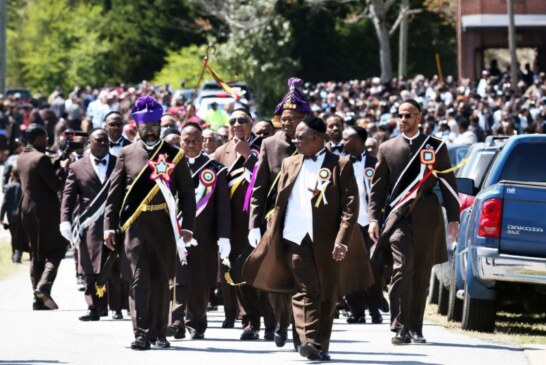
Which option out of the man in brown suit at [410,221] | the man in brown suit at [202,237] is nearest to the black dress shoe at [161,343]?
the man in brown suit at [202,237]

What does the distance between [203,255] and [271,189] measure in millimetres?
1786

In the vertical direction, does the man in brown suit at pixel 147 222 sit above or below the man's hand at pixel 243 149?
below

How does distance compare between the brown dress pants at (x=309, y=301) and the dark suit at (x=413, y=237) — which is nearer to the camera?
the brown dress pants at (x=309, y=301)

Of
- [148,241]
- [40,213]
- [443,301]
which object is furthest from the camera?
[40,213]

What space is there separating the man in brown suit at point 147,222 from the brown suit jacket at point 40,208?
4219mm

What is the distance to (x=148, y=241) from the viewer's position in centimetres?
1300

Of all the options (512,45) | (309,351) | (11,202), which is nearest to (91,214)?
(309,351)

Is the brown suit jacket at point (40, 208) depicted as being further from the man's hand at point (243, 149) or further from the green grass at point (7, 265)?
the green grass at point (7, 265)

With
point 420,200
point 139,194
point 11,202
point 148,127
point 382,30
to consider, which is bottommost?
point 11,202

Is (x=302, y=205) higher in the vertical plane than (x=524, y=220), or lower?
higher

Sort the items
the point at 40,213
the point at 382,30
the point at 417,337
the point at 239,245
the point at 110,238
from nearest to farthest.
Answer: the point at 110,238 < the point at 417,337 < the point at 239,245 < the point at 40,213 < the point at 382,30

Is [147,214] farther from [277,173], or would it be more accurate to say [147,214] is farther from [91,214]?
[91,214]

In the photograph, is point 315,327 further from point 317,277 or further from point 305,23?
point 305,23

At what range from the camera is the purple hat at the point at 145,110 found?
13055 mm
